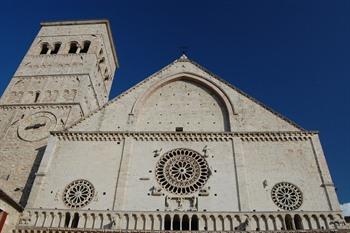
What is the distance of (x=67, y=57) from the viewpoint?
23141 mm

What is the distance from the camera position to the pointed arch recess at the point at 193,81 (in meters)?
17.7

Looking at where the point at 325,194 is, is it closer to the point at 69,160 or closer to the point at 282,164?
the point at 282,164

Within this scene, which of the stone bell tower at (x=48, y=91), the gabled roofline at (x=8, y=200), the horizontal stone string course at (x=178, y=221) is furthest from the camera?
the stone bell tower at (x=48, y=91)

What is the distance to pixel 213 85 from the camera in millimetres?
18953

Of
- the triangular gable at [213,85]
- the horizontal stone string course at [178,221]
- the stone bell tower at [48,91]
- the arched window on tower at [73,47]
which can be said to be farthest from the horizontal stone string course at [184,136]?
the arched window on tower at [73,47]

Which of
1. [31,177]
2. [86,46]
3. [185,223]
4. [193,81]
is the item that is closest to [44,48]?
[86,46]

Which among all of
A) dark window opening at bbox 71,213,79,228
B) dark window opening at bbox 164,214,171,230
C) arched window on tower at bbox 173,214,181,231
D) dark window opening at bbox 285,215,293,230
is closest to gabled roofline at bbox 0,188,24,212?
dark window opening at bbox 71,213,79,228

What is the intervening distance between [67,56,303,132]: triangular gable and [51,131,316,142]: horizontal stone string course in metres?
0.50

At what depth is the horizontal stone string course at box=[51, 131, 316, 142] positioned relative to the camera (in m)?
16.0

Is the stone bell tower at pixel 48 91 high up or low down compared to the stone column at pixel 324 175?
up

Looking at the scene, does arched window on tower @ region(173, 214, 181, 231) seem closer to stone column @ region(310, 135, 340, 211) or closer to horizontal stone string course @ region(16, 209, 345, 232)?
horizontal stone string course @ region(16, 209, 345, 232)

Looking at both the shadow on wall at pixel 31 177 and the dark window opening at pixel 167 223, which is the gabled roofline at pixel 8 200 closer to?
the shadow on wall at pixel 31 177

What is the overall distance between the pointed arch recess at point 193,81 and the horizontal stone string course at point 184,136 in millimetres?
1022

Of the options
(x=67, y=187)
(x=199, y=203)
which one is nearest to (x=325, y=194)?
(x=199, y=203)
